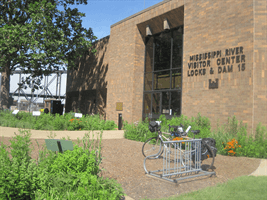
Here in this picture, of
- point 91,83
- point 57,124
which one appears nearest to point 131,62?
point 57,124

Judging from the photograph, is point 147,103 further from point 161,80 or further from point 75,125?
point 75,125

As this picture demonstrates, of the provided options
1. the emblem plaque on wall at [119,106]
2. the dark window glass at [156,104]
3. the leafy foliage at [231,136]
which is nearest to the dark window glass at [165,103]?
the dark window glass at [156,104]

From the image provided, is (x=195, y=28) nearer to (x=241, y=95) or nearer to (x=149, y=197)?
(x=241, y=95)

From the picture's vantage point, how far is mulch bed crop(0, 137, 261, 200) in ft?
15.2

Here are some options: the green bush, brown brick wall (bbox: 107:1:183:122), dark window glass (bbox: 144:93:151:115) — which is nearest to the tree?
brown brick wall (bbox: 107:1:183:122)

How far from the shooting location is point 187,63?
42.7 ft

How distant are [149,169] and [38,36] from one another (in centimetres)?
1451

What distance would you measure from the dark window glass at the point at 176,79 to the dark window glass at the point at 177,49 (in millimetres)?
389

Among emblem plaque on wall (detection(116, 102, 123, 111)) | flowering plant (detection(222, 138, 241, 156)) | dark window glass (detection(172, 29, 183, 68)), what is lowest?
flowering plant (detection(222, 138, 241, 156))

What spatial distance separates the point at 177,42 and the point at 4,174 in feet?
45.2

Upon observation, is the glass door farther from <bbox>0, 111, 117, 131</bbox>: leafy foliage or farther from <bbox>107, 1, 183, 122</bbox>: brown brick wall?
<bbox>0, 111, 117, 131</bbox>: leafy foliage

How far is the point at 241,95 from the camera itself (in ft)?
33.9

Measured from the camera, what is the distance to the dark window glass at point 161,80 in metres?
15.6

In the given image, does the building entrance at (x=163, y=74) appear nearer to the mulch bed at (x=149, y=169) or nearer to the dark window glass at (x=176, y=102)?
the dark window glass at (x=176, y=102)
